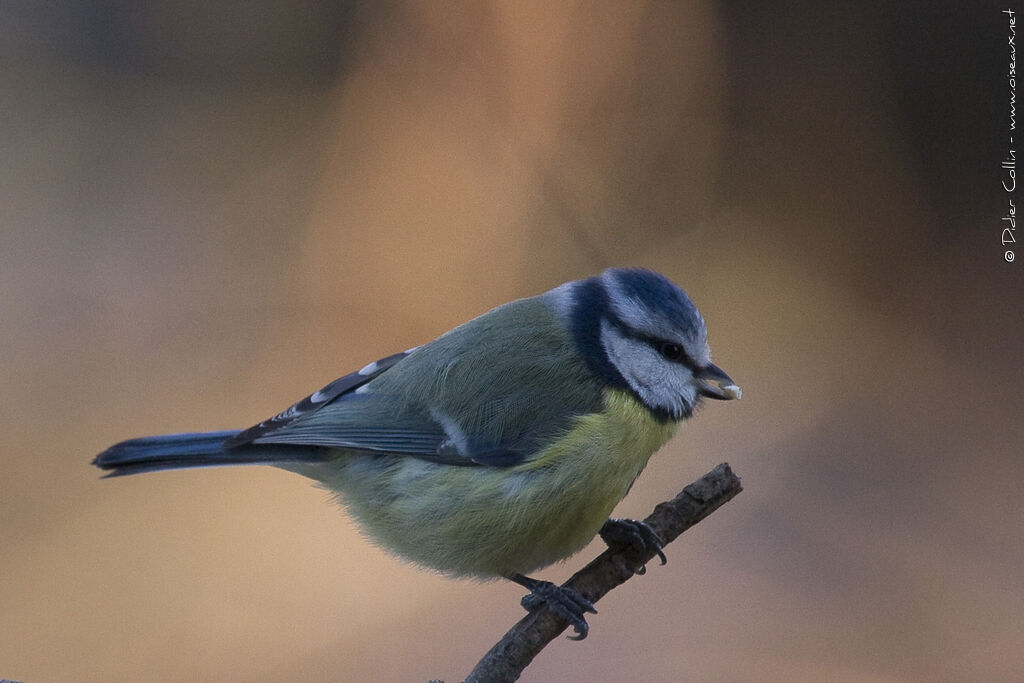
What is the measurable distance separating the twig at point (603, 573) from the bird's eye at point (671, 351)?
10.3 inches

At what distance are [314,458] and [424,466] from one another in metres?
0.21

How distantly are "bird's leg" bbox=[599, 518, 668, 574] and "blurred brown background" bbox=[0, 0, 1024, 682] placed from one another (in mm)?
1127

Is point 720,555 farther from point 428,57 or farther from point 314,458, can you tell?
point 428,57

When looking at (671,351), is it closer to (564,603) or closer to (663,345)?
(663,345)

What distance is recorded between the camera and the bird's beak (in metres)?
1.52

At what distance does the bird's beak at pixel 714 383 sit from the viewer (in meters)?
1.52

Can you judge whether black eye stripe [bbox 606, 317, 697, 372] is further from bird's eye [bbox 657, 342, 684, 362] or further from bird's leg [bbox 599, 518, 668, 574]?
bird's leg [bbox 599, 518, 668, 574]

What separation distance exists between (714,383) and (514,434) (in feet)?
1.04

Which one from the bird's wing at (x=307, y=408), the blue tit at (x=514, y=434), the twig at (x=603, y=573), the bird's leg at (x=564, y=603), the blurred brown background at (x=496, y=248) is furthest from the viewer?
the blurred brown background at (x=496, y=248)

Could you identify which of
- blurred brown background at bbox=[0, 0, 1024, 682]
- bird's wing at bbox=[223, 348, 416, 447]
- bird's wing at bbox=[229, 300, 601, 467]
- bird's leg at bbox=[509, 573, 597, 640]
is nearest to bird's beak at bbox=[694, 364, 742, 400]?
bird's wing at bbox=[229, 300, 601, 467]

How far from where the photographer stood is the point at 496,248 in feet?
10.9

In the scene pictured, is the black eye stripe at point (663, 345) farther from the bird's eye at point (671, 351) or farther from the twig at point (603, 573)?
the twig at point (603, 573)

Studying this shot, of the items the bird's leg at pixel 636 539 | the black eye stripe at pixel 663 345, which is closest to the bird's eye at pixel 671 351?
the black eye stripe at pixel 663 345

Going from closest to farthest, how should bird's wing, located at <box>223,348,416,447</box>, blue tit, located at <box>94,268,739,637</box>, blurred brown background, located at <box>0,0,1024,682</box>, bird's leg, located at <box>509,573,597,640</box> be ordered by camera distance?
1. bird's leg, located at <box>509,573,597,640</box>
2. blue tit, located at <box>94,268,739,637</box>
3. bird's wing, located at <box>223,348,416,447</box>
4. blurred brown background, located at <box>0,0,1024,682</box>
